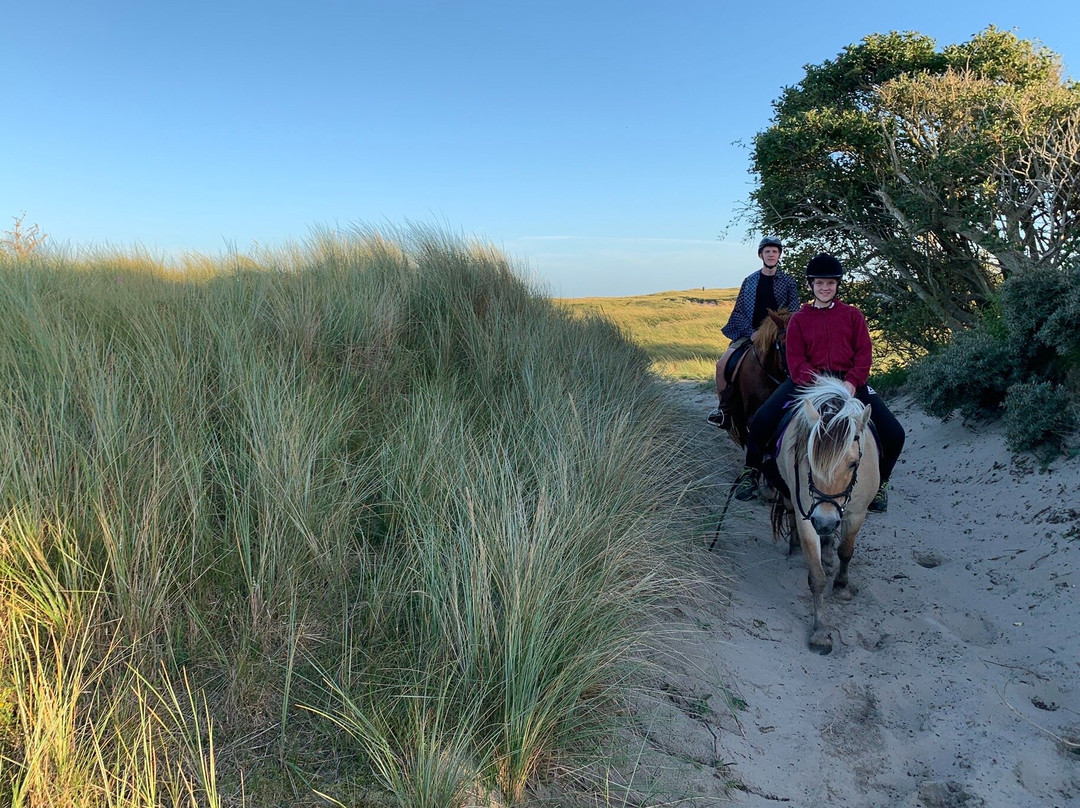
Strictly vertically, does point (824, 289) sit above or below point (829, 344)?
above

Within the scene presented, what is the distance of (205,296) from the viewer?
19.7 feet

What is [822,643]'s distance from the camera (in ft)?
13.3

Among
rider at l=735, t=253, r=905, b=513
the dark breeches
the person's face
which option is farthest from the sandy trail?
the person's face

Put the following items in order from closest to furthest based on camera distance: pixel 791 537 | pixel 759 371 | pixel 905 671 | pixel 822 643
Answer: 1. pixel 905 671
2. pixel 822 643
3. pixel 791 537
4. pixel 759 371

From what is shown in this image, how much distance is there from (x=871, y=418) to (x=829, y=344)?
0.62m

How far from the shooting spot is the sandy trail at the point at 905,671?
2893mm

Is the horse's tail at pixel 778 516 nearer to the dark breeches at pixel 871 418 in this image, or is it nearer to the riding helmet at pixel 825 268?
the dark breeches at pixel 871 418

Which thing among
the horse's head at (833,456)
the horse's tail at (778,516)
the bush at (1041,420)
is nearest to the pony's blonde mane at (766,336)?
the horse's tail at (778,516)

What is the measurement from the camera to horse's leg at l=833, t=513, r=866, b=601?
4.45 m

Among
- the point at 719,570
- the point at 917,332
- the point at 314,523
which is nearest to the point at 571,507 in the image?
the point at 314,523

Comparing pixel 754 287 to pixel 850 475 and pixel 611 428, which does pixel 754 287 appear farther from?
pixel 850 475

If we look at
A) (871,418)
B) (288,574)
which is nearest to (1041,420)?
(871,418)

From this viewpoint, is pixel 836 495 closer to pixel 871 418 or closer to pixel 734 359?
pixel 871 418

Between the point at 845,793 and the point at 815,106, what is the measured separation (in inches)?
494
